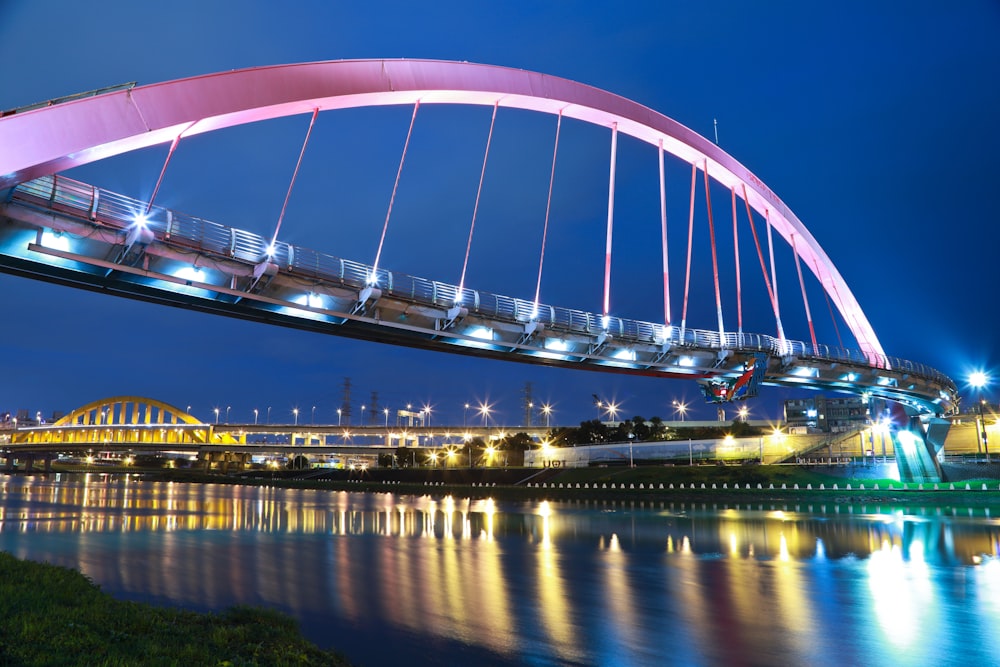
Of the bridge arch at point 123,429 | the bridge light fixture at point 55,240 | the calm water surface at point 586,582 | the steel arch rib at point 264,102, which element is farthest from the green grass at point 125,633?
the bridge arch at point 123,429

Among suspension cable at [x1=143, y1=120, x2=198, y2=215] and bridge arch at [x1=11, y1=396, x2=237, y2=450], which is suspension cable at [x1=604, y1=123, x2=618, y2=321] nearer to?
suspension cable at [x1=143, y1=120, x2=198, y2=215]

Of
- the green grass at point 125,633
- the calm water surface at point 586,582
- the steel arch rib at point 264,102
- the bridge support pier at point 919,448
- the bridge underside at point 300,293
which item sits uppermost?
the steel arch rib at point 264,102

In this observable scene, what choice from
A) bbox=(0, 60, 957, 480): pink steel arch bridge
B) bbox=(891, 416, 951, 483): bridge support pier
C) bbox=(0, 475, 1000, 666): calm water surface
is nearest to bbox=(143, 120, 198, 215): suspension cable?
bbox=(0, 60, 957, 480): pink steel arch bridge

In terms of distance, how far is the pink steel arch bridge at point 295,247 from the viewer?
1764 centimetres

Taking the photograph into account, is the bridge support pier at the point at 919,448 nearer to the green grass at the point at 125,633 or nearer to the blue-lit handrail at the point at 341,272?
the blue-lit handrail at the point at 341,272

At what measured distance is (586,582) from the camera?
19422 millimetres

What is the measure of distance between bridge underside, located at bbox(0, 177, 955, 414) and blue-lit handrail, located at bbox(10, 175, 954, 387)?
0.13 feet

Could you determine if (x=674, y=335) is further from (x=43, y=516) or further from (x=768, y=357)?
(x=43, y=516)

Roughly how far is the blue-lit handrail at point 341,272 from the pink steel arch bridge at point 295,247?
48mm

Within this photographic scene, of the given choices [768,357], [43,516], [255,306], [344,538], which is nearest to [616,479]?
[768,357]

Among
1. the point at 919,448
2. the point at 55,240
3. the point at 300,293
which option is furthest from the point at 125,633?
the point at 919,448

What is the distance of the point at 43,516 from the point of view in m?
41.7

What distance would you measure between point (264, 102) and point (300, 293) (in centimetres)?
634

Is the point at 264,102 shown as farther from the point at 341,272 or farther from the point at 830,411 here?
the point at 830,411
